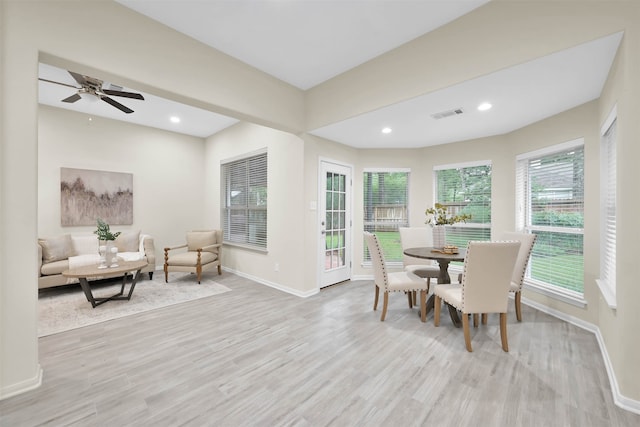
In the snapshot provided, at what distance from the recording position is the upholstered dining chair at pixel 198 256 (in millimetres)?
4527

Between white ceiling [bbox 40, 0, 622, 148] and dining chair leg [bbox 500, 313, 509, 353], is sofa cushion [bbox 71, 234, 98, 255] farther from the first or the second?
dining chair leg [bbox 500, 313, 509, 353]

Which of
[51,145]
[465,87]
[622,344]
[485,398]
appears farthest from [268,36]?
[51,145]

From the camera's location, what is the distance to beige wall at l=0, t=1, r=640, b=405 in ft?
5.70

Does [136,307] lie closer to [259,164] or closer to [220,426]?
[220,426]

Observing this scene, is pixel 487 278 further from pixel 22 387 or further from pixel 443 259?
pixel 22 387

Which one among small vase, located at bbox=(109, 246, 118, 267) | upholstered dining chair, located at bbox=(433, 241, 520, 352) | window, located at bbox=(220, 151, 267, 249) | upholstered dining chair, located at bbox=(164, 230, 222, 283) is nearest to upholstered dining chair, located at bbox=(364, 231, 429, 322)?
upholstered dining chair, located at bbox=(433, 241, 520, 352)

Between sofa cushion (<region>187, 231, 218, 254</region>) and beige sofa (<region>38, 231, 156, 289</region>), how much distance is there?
0.64 m

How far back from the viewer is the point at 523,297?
12.0 feet

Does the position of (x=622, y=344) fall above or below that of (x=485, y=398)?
above

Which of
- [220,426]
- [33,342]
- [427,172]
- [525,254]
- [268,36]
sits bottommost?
[220,426]

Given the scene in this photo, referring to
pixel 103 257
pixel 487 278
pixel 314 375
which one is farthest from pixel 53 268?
pixel 487 278

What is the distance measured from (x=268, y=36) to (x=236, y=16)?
350mm

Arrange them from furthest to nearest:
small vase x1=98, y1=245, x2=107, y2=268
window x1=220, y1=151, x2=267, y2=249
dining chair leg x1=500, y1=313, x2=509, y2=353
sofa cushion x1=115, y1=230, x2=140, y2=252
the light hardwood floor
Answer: window x1=220, y1=151, x2=267, y2=249
sofa cushion x1=115, y1=230, x2=140, y2=252
small vase x1=98, y1=245, x2=107, y2=268
dining chair leg x1=500, y1=313, x2=509, y2=353
the light hardwood floor

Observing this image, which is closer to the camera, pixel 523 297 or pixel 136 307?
pixel 136 307
